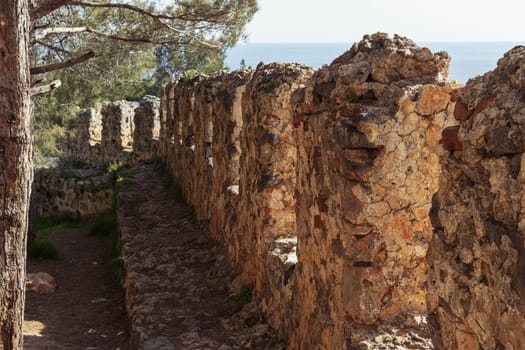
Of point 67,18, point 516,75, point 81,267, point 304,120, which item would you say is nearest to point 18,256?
point 304,120

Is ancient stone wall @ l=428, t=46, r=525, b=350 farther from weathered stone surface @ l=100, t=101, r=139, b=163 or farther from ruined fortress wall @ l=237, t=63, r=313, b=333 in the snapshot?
weathered stone surface @ l=100, t=101, r=139, b=163

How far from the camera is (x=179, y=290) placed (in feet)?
24.0

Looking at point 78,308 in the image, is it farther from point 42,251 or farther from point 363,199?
point 363,199

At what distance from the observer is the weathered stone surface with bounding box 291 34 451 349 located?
386cm

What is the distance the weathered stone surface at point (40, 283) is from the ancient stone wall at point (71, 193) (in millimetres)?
5532

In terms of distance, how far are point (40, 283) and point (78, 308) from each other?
1055mm

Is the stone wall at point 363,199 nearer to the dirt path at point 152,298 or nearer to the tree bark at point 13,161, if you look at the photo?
the dirt path at point 152,298

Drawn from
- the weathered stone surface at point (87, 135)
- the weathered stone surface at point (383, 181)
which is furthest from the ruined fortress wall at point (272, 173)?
the weathered stone surface at point (87, 135)

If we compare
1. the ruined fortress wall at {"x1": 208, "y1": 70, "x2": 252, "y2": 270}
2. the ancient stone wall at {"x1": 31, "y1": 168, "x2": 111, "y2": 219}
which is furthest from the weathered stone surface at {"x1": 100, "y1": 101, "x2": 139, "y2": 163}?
the ruined fortress wall at {"x1": 208, "y1": 70, "x2": 252, "y2": 270}

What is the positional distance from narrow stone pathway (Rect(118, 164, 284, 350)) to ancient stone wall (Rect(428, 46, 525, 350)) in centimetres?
278

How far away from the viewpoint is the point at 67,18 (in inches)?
497

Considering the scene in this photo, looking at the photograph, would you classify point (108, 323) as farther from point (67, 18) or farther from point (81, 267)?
point (67, 18)

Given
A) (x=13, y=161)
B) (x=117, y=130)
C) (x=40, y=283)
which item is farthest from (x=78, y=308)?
(x=117, y=130)

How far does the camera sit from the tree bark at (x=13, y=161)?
197 inches
